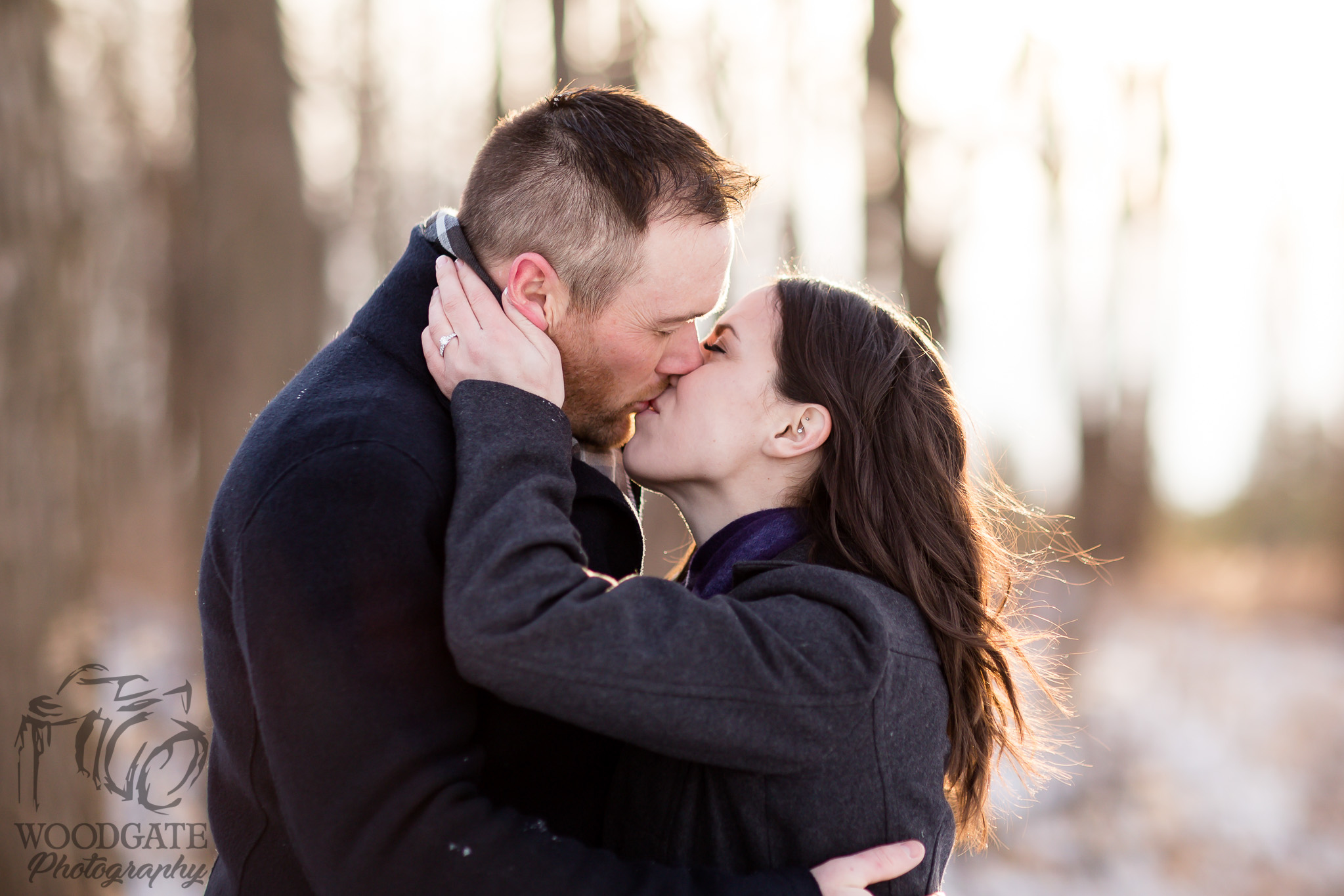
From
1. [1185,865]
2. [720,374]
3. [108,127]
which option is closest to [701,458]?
[720,374]

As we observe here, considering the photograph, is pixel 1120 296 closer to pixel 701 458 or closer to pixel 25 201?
pixel 701 458

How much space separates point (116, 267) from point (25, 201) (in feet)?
7.86

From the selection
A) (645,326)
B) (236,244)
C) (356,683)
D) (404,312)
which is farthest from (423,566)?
(236,244)

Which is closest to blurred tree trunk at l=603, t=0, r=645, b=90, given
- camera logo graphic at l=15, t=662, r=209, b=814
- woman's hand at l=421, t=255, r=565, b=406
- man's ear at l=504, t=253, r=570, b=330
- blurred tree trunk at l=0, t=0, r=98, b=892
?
blurred tree trunk at l=0, t=0, r=98, b=892

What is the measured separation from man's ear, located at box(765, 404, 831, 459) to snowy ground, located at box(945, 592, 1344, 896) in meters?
3.22

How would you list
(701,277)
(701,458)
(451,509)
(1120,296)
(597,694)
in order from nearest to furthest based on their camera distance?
(597,694)
(451,509)
(701,277)
(701,458)
(1120,296)

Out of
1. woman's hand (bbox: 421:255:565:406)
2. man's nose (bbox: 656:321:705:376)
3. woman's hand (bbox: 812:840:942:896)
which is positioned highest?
woman's hand (bbox: 421:255:565:406)

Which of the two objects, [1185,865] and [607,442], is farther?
[1185,865]

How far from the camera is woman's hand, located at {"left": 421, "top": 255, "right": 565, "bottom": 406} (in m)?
1.61

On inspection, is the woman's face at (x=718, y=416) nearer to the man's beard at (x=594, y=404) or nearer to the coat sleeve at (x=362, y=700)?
the man's beard at (x=594, y=404)

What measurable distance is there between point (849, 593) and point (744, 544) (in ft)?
1.43

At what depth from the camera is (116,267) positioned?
591 centimetres

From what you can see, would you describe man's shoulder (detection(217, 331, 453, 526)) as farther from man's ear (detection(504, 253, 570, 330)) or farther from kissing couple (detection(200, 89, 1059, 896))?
man's ear (detection(504, 253, 570, 330))

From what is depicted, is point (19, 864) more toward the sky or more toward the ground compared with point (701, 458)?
more toward the ground
